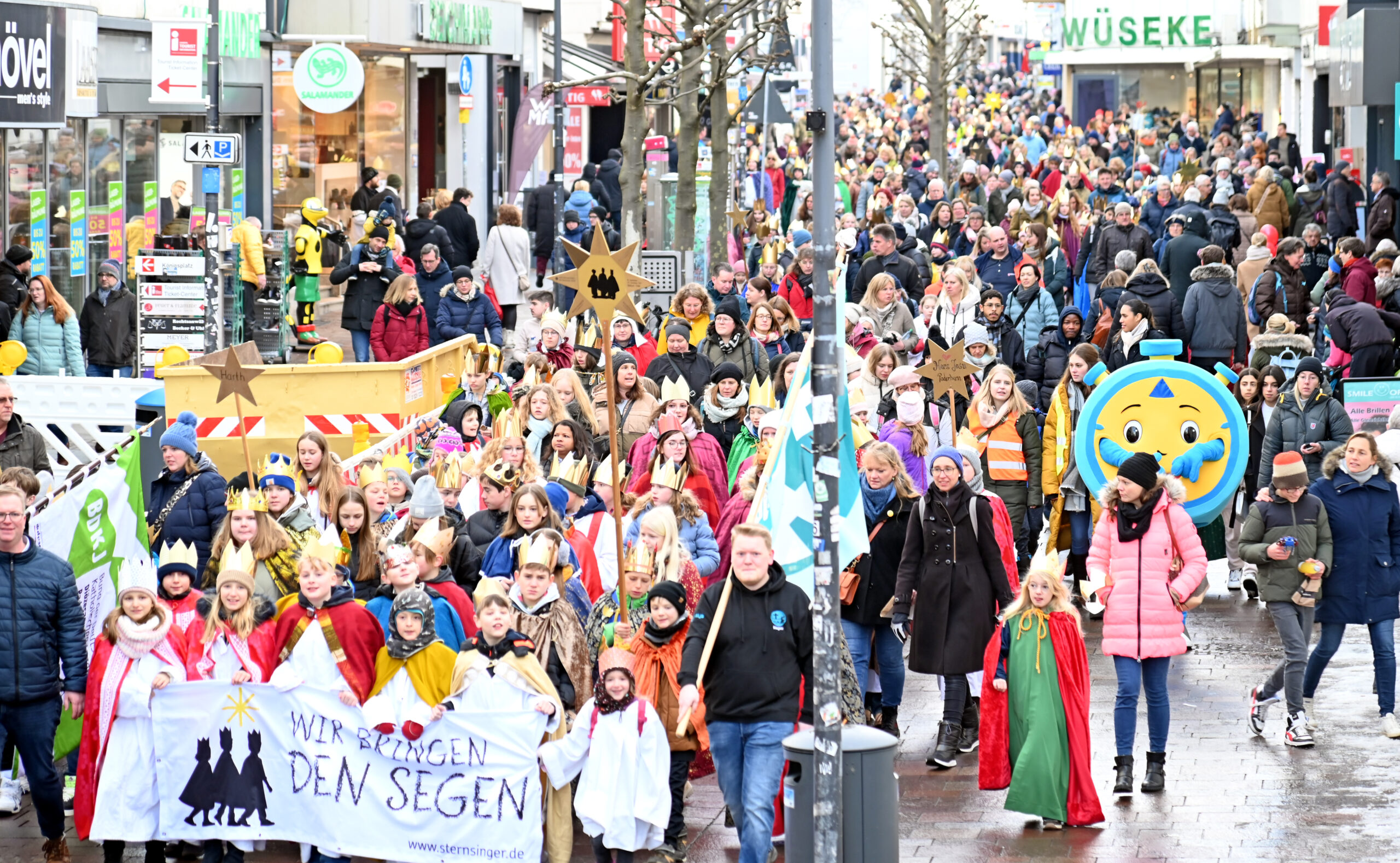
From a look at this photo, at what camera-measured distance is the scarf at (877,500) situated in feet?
38.2

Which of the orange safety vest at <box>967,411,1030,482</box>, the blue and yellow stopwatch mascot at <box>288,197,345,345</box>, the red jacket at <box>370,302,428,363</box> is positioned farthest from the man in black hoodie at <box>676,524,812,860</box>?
the blue and yellow stopwatch mascot at <box>288,197,345,345</box>

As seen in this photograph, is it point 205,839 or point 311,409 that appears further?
point 311,409

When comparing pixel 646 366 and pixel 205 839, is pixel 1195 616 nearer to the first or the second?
pixel 646 366

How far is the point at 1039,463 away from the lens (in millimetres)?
14102

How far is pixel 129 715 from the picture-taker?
9.87 metres

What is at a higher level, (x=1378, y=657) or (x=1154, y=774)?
(x=1378, y=657)

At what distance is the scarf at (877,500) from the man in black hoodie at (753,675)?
232cm

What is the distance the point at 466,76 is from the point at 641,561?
97.1 ft

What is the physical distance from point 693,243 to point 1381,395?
10225mm

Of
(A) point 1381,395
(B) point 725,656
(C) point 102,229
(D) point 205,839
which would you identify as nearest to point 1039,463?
(A) point 1381,395

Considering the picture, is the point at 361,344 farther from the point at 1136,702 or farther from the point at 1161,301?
the point at 1136,702

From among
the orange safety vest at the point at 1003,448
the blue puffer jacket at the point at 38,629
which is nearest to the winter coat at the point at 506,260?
the orange safety vest at the point at 1003,448

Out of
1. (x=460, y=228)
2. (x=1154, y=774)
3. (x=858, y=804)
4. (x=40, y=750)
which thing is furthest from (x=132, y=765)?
(x=460, y=228)

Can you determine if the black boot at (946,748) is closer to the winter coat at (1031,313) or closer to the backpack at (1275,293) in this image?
the winter coat at (1031,313)
